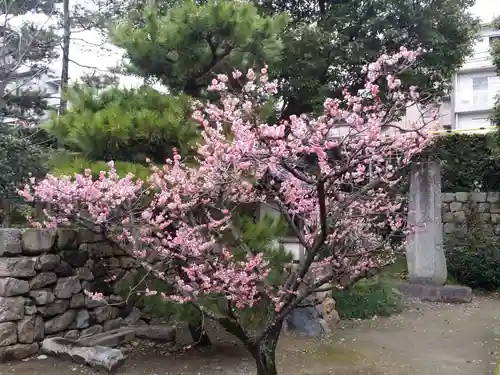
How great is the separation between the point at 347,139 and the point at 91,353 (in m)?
2.87

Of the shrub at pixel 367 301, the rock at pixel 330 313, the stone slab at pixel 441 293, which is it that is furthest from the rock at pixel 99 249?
the stone slab at pixel 441 293

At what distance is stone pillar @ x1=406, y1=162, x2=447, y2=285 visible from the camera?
316 inches

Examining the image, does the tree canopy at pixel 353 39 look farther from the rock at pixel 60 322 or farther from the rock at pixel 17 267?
the rock at pixel 60 322

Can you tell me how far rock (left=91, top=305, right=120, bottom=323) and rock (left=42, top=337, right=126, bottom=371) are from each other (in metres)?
0.62

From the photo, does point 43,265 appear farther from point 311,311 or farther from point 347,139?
point 347,139

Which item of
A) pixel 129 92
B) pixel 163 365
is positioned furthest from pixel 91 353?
pixel 129 92

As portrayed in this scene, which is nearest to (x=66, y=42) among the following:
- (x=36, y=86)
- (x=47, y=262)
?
(x=36, y=86)

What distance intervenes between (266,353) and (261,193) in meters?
1.15

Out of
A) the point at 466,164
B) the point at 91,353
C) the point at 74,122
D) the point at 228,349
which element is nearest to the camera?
the point at 91,353

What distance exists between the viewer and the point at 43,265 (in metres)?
4.64

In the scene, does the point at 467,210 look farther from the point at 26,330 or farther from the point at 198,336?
the point at 26,330

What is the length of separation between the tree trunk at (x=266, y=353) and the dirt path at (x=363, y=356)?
0.98 metres

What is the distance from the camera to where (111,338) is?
4734 mm

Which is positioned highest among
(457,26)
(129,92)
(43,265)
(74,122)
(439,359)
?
(457,26)
